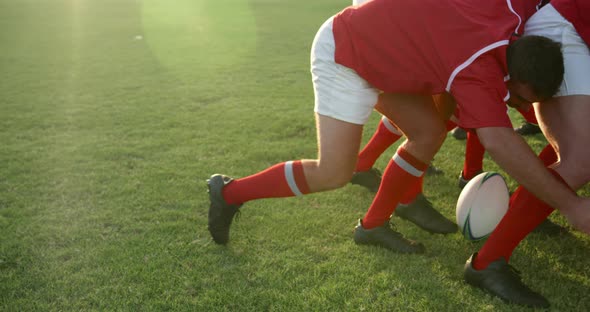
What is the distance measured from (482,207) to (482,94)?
1096mm

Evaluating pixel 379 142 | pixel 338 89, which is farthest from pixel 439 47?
pixel 379 142

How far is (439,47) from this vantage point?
8.00 ft

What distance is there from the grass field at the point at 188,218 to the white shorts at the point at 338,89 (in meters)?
0.89

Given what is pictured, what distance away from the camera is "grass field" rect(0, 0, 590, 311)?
110 inches

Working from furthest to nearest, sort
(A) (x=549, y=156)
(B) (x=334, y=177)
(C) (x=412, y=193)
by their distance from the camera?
(C) (x=412, y=193) → (A) (x=549, y=156) → (B) (x=334, y=177)

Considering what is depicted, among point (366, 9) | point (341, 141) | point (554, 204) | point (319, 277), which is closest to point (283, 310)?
point (319, 277)

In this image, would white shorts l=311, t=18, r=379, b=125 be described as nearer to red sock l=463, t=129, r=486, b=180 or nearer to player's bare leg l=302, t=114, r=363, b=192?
player's bare leg l=302, t=114, r=363, b=192

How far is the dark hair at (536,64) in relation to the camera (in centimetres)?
231

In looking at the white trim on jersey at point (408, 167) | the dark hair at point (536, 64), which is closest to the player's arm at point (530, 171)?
the dark hair at point (536, 64)

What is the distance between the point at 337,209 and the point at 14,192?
2444mm

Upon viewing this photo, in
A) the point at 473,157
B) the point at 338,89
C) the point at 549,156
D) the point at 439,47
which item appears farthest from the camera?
the point at 473,157

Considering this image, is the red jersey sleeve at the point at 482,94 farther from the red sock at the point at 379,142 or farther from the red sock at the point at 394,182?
the red sock at the point at 379,142

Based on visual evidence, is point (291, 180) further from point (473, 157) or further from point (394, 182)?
point (473, 157)

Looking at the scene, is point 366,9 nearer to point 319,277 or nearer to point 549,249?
point 319,277
